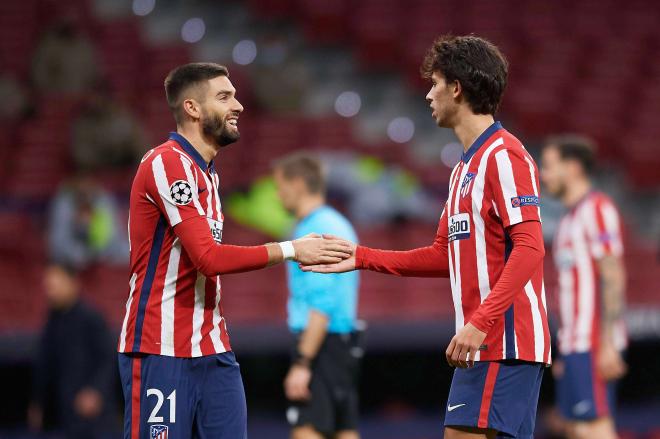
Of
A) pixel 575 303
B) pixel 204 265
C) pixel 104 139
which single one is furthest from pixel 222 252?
pixel 104 139

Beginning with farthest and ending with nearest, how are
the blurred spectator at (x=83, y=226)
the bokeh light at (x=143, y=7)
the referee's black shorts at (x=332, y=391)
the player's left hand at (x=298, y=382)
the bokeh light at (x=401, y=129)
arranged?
1. the bokeh light at (x=143, y=7)
2. the bokeh light at (x=401, y=129)
3. the blurred spectator at (x=83, y=226)
4. the referee's black shorts at (x=332, y=391)
5. the player's left hand at (x=298, y=382)

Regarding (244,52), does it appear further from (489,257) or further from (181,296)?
(489,257)

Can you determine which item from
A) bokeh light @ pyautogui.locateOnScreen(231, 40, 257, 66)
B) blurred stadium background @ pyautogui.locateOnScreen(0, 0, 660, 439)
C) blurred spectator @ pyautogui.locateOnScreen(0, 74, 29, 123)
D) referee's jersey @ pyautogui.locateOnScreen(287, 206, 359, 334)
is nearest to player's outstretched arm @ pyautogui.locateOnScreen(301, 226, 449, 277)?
referee's jersey @ pyautogui.locateOnScreen(287, 206, 359, 334)

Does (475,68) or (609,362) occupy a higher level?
(475,68)

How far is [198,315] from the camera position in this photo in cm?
409

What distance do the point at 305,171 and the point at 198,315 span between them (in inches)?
79.0

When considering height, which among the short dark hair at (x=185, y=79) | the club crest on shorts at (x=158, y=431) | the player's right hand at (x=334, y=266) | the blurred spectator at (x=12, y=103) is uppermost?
the blurred spectator at (x=12, y=103)

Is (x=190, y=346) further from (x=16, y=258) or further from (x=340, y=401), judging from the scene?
(x=16, y=258)

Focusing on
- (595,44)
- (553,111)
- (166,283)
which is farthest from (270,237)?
(595,44)

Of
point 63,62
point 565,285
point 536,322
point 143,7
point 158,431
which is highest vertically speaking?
point 143,7

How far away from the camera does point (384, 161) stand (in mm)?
10703

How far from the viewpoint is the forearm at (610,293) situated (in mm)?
6586

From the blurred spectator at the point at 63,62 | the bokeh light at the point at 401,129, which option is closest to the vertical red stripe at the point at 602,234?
the bokeh light at the point at 401,129

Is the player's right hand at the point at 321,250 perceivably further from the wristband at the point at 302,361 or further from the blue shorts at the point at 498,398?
the wristband at the point at 302,361
